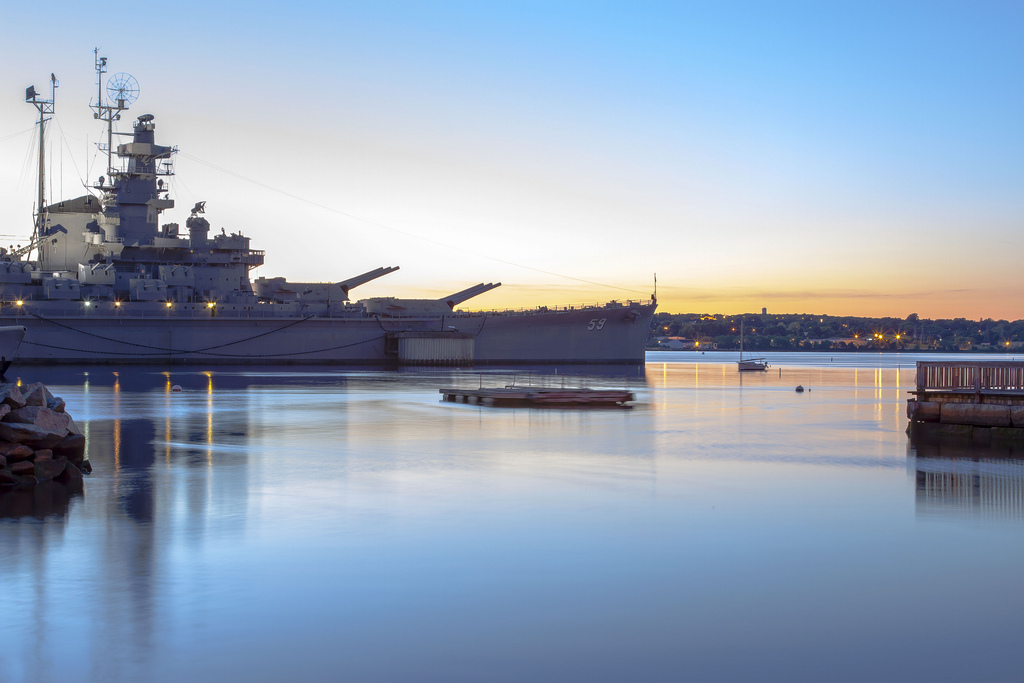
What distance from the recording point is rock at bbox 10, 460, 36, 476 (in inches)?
505

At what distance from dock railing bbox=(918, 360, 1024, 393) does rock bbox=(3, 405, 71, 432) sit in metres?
17.3

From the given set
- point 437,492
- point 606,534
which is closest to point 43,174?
point 437,492

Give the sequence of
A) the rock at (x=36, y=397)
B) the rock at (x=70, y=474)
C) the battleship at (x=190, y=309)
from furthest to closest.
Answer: the battleship at (x=190, y=309) → the rock at (x=36, y=397) → the rock at (x=70, y=474)

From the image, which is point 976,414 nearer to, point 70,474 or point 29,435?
point 70,474

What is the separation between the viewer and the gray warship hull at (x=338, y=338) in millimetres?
51469

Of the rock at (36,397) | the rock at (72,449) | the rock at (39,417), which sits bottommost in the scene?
the rock at (72,449)

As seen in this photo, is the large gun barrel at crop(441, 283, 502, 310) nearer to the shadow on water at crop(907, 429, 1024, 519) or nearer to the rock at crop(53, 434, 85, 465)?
the shadow on water at crop(907, 429, 1024, 519)

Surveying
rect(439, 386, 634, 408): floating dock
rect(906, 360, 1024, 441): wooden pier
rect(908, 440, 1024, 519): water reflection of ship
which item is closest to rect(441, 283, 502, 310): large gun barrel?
rect(439, 386, 634, 408): floating dock

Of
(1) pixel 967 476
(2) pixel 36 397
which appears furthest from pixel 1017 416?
(2) pixel 36 397

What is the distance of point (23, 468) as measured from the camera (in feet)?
42.4

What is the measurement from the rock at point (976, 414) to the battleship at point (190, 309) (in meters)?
38.3

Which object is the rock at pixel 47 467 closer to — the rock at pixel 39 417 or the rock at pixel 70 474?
the rock at pixel 70 474

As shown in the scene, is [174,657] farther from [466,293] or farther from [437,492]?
[466,293]

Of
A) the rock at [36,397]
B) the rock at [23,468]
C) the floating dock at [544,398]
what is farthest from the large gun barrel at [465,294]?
the rock at [23,468]
